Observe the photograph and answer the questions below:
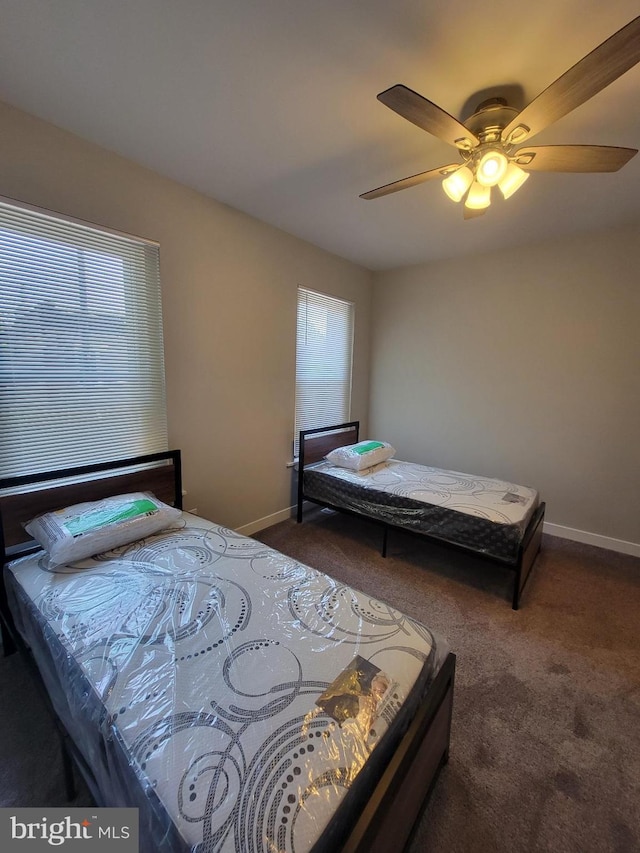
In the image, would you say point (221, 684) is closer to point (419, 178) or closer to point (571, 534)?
point (419, 178)

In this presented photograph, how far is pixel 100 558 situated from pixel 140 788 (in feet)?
3.65

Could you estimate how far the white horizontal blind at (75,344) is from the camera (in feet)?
5.68

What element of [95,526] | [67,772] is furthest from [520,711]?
[95,526]

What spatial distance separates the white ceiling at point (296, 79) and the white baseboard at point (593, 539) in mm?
2640

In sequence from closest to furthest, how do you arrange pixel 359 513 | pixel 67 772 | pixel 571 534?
pixel 67 772
pixel 359 513
pixel 571 534

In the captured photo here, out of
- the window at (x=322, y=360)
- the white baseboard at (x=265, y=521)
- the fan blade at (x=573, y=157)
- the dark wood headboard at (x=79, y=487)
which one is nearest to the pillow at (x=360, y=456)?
the window at (x=322, y=360)

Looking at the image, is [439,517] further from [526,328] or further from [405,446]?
[526,328]

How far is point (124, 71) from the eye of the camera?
1433 mm

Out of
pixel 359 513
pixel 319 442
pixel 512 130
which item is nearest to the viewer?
pixel 512 130

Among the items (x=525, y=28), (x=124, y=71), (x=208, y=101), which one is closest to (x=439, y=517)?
(x=525, y=28)

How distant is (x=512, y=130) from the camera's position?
1.40 metres

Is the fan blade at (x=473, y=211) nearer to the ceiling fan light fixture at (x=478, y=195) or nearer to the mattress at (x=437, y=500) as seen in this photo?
the ceiling fan light fixture at (x=478, y=195)

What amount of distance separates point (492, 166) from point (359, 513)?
2383 mm

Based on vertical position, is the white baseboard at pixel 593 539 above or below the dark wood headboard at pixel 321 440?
below
